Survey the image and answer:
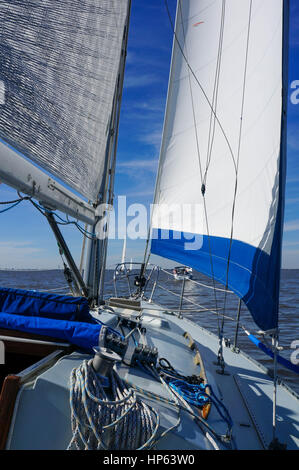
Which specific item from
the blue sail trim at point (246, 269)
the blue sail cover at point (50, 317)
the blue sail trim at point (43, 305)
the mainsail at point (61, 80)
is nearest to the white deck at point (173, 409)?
the blue sail cover at point (50, 317)

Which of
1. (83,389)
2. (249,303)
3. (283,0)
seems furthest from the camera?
(283,0)

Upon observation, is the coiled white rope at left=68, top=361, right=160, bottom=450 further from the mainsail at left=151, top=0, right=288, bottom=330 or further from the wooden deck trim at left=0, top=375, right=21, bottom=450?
the mainsail at left=151, top=0, right=288, bottom=330

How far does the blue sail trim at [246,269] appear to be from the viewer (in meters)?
2.23

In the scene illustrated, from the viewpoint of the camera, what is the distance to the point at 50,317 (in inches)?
81.9

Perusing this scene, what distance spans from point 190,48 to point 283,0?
2.36m

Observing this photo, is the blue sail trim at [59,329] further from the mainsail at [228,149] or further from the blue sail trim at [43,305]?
the mainsail at [228,149]

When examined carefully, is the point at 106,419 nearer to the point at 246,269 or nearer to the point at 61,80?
the point at 246,269

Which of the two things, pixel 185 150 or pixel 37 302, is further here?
pixel 185 150

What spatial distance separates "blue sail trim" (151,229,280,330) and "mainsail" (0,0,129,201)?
4.98ft

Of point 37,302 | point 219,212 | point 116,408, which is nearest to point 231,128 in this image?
point 219,212

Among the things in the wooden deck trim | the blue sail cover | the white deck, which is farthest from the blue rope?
the wooden deck trim

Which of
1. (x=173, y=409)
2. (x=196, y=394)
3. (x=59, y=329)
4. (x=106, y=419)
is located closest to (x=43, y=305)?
(x=59, y=329)

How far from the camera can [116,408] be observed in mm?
1490

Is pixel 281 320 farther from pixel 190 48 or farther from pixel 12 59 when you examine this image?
pixel 12 59
